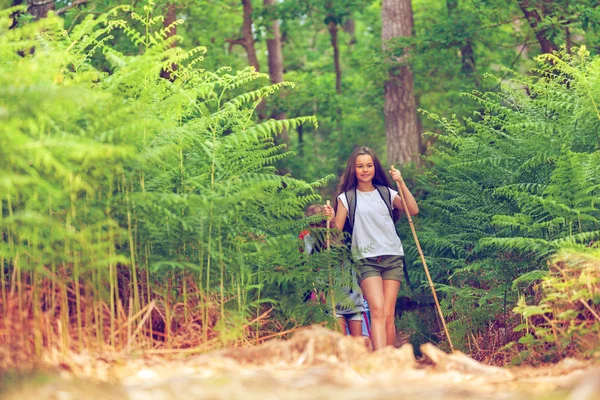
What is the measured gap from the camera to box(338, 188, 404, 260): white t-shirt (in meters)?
7.56

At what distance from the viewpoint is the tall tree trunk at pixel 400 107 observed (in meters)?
13.1

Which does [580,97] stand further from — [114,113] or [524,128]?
[114,113]

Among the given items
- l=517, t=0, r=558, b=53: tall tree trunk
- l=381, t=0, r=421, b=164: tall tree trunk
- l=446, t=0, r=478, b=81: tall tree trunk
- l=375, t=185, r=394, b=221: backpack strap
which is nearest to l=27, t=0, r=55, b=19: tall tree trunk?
l=375, t=185, r=394, b=221: backpack strap

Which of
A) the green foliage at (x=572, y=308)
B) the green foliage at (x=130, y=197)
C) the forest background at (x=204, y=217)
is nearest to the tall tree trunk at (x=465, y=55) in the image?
the forest background at (x=204, y=217)

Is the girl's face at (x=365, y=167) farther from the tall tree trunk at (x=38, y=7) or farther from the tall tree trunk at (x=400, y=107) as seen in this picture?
the tall tree trunk at (x=400, y=107)

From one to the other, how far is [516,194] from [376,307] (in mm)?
1625

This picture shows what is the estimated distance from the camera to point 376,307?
24.4 ft

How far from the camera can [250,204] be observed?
6164 mm

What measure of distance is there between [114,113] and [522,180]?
175 inches

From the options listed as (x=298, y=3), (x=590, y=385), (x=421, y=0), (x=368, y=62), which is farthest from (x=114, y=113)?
(x=421, y=0)

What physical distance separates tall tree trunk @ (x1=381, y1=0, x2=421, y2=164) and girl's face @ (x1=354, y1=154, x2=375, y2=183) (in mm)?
5265

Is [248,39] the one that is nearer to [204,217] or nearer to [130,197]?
[204,217]

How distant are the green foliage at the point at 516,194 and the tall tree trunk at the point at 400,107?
3.71 m

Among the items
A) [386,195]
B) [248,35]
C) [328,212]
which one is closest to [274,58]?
[248,35]
